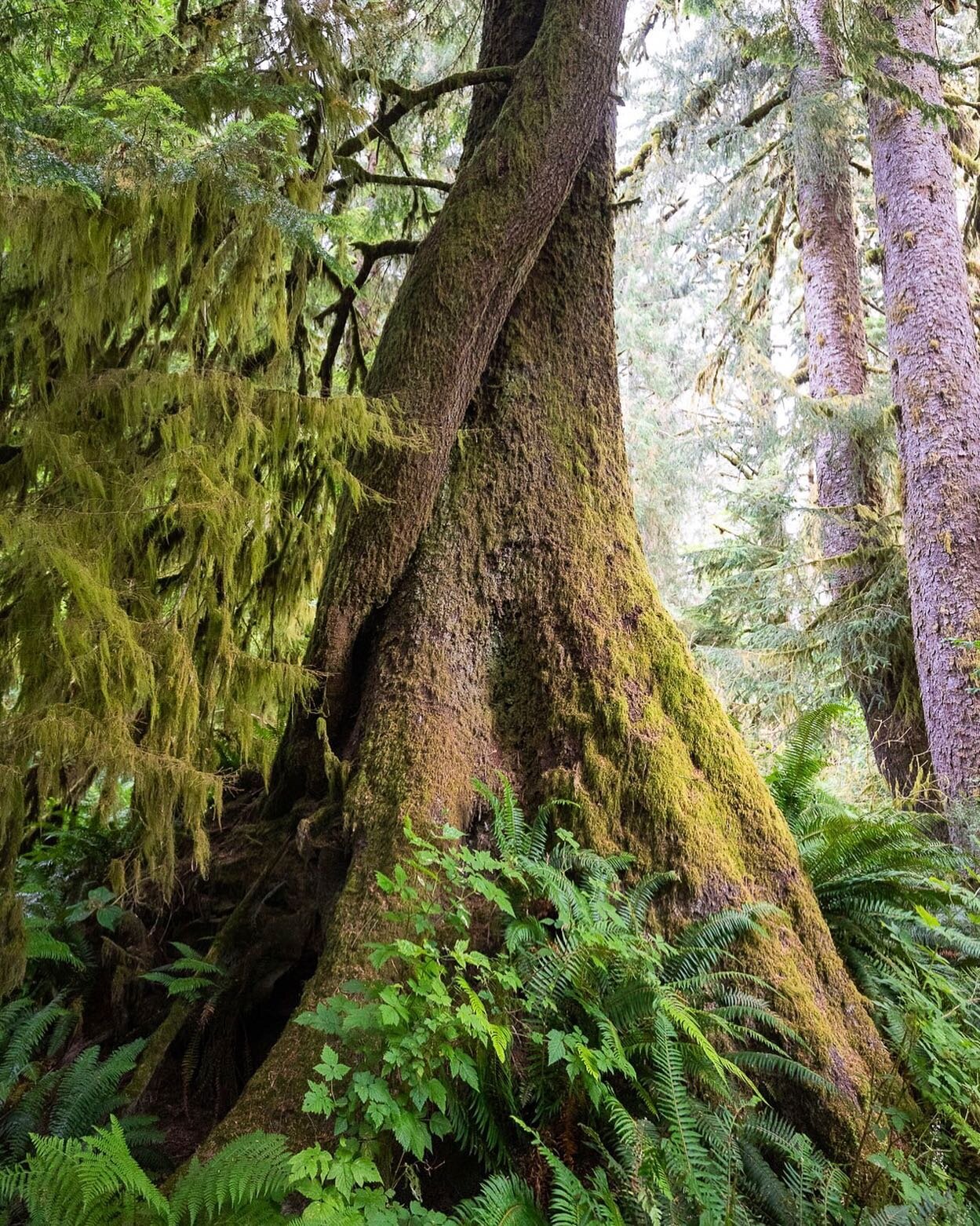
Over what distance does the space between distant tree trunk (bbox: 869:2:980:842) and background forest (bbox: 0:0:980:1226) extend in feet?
0.36

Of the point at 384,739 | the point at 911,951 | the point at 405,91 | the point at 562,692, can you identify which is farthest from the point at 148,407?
the point at 911,951

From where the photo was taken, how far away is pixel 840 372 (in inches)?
313

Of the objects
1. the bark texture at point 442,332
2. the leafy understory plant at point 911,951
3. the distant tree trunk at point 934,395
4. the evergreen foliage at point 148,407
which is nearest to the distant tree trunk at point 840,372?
the distant tree trunk at point 934,395

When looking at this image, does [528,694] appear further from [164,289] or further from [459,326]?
[164,289]

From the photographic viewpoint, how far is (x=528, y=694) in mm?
3664

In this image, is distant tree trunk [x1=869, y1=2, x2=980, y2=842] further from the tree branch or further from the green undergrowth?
the tree branch

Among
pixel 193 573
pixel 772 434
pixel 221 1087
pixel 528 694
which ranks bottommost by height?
pixel 221 1087

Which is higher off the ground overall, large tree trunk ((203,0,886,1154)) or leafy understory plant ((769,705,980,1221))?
large tree trunk ((203,0,886,1154))

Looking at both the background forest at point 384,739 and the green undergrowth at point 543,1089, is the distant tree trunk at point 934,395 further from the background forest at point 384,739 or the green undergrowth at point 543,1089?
the green undergrowth at point 543,1089

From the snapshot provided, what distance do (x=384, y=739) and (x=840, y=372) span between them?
6721mm

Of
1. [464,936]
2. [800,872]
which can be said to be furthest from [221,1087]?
[800,872]

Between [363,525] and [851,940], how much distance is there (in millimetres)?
2940

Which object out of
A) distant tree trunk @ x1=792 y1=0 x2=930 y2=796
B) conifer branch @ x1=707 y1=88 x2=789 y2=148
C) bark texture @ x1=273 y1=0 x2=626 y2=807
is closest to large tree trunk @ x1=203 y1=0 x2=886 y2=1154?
bark texture @ x1=273 y1=0 x2=626 y2=807

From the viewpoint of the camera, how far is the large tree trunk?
3.16m
